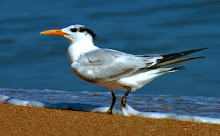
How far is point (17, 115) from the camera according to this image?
4.44m

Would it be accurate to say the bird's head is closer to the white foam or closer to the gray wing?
the gray wing

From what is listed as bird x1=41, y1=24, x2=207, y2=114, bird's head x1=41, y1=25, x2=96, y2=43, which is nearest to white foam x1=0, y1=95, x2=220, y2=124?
bird x1=41, y1=24, x2=207, y2=114

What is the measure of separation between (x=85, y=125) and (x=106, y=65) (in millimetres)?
909

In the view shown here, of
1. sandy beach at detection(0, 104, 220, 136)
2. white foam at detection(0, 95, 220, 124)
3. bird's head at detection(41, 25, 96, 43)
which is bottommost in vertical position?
white foam at detection(0, 95, 220, 124)

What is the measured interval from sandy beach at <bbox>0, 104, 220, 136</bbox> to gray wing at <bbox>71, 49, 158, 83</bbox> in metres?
0.43

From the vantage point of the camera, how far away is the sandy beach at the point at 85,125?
3.86m

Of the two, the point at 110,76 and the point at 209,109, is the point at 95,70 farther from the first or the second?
the point at 209,109

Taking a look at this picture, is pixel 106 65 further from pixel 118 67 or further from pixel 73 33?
pixel 73 33

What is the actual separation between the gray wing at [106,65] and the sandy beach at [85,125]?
1.41 feet

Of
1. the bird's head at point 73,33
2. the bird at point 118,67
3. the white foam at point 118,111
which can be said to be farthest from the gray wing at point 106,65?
the white foam at point 118,111

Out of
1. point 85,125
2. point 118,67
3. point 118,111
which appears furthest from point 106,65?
point 85,125

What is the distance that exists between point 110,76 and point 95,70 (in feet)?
0.58

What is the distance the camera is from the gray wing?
4.73 meters

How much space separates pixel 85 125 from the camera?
13.5ft
